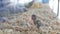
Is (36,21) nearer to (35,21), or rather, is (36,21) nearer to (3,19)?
(35,21)

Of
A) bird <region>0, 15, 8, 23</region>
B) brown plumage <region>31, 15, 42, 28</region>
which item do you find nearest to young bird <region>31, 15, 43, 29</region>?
brown plumage <region>31, 15, 42, 28</region>

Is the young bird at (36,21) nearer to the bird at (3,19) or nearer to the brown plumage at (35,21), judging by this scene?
the brown plumage at (35,21)

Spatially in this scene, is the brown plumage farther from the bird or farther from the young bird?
the bird

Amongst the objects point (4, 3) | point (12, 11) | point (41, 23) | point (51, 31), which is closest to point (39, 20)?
point (41, 23)

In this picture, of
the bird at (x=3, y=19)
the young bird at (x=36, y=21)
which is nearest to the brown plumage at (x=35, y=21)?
the young bird at (x=36, y=21)

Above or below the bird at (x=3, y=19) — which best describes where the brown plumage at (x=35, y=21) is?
below

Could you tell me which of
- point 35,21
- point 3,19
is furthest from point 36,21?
point 3,19

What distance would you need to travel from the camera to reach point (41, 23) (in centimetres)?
107

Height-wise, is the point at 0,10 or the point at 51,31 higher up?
the point at 0,10

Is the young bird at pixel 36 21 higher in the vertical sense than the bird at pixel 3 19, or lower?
lower

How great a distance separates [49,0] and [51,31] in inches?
12.9

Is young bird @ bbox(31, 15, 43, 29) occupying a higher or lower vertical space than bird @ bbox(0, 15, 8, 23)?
lower

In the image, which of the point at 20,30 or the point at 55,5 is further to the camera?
the point at 55,5

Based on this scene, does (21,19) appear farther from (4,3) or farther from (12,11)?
(4,3)
